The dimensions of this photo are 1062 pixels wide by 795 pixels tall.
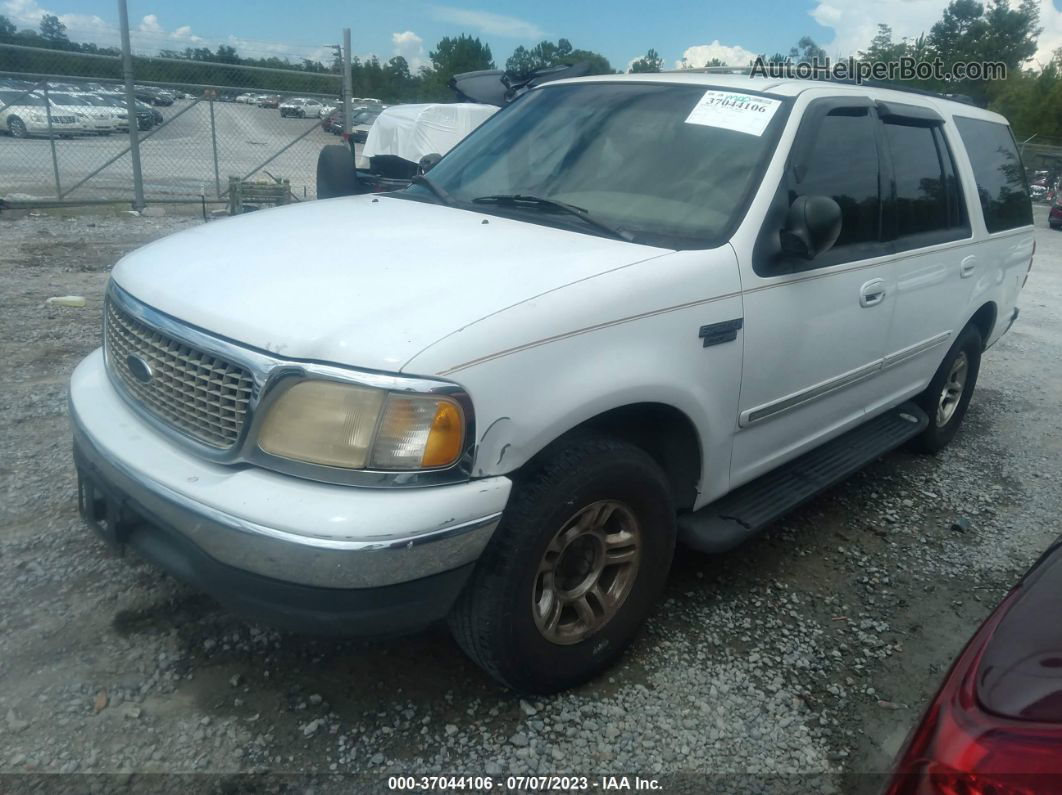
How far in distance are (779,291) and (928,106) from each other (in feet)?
6.49

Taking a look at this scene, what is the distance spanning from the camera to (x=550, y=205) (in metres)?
3.05

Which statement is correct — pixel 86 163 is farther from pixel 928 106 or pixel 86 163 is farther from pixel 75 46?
pixel 928 106

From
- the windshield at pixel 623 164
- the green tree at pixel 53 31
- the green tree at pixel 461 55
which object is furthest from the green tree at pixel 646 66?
the green tree at pixel 461 55

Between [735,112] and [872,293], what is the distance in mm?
951

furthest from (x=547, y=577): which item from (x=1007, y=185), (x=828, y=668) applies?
(x=1007, y=185)

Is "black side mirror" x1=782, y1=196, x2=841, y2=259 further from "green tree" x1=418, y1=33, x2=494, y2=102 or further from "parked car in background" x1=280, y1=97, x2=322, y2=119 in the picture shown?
"green tree" x1=418, y1=33, x2=494, y2=102

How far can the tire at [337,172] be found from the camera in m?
4.05

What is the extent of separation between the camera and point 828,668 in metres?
2.89

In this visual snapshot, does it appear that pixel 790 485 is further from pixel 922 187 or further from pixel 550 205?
pixel 922 187

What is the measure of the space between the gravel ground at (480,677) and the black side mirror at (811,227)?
1.36 meters

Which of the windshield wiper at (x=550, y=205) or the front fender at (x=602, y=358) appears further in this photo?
the windshield wiper at (x=550, y=205)

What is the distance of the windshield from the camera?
293 centimetres

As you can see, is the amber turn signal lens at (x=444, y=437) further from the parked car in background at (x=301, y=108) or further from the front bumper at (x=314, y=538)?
the parked car in background at (x=301, y=108)

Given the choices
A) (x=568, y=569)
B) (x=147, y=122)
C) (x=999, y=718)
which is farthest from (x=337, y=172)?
(x=147, y=122)
